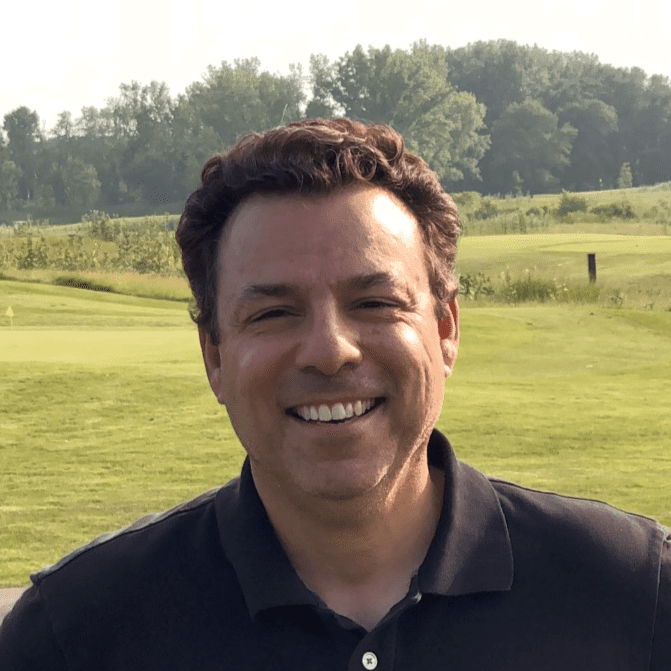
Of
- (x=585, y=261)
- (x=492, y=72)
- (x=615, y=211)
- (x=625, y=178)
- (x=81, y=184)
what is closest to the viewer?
(x=585, y=261)

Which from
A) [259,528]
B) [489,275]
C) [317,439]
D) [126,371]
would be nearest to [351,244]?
[317,439]

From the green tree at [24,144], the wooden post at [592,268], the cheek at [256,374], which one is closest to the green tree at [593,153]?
the green tree at [24,144]

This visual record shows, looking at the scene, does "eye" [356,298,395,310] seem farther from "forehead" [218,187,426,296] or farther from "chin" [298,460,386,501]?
"chin" [298,460,386,501]

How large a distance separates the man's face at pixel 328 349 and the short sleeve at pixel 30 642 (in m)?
0.42

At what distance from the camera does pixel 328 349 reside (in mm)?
1468

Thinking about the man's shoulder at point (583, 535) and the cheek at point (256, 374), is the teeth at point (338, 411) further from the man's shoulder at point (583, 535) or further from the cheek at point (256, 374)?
the man's shoulder at point (583, 535)

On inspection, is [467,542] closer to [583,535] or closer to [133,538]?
[583,535]

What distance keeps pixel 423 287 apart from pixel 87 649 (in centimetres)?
74

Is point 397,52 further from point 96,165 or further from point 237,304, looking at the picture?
point 237,304

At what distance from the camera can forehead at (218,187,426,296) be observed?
1512mm

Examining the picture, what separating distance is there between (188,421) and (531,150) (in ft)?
165

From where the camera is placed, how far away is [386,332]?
4.98 feet

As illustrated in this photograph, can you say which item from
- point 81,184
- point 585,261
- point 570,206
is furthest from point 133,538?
point 81,184

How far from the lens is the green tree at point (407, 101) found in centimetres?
5803
